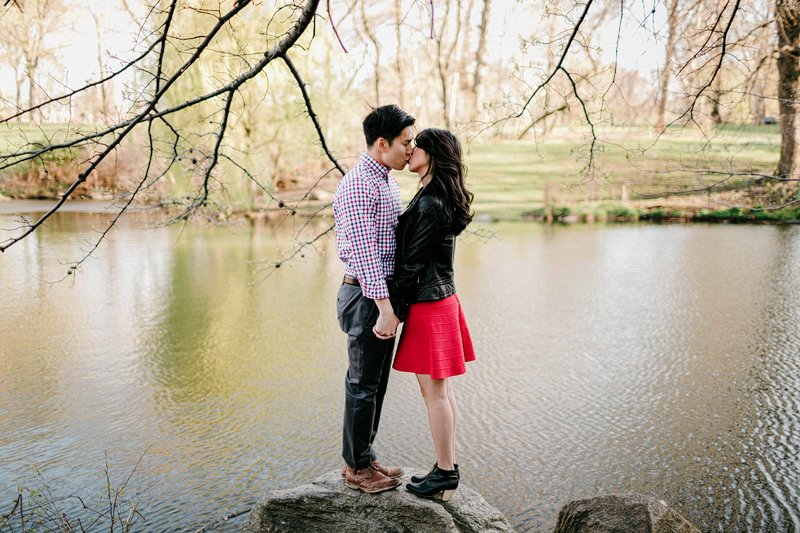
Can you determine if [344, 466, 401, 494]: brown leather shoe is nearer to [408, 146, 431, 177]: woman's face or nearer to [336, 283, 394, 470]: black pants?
[336, 283, 394, 470]: black pants

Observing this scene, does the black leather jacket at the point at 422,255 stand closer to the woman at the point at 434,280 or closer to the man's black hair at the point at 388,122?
the woman at the point at 434,280

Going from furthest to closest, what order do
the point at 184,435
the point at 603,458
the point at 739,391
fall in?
the point at 739,391, the point at 184,435, the point at 603,458

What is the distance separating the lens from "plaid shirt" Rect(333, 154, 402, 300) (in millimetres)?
2322

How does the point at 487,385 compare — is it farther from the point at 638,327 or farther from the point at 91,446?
the point at 91,446

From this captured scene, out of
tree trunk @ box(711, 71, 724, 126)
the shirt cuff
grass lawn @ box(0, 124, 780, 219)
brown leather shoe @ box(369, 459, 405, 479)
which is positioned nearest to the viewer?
the shirt cuff

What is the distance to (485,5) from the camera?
65.8 feet

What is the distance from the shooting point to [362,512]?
263cm

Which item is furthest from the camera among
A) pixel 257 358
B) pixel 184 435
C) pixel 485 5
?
pixel 485 5

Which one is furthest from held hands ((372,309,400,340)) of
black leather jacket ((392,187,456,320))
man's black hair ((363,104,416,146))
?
man's black hair ((363,104,416,146))

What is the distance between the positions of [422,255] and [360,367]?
1.51 ft

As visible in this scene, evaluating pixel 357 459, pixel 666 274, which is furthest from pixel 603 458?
pixel 666 274

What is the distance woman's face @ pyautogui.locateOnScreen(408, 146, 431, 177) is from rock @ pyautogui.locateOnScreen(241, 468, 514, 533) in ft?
3.98

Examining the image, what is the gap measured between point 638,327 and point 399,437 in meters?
3.29

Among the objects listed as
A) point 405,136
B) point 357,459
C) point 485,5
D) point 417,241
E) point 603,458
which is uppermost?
point 485,5
